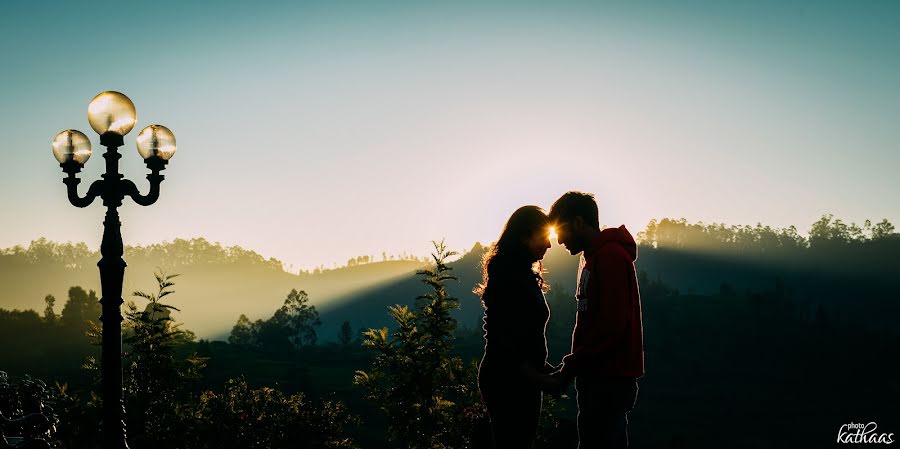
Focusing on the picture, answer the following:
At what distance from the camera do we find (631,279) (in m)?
5.77

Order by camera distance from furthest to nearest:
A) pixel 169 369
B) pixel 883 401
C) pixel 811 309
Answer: pixel 811 309
pixel 883 401
pixel 169 369

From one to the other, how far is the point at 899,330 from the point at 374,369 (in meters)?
206

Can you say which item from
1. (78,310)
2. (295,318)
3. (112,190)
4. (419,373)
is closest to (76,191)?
(112,190)

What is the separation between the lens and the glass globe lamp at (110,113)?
26.5 feet

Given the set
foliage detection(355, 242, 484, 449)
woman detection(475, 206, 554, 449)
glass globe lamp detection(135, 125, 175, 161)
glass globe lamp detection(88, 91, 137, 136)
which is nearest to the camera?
woman detection(475, 206, 554, 449)

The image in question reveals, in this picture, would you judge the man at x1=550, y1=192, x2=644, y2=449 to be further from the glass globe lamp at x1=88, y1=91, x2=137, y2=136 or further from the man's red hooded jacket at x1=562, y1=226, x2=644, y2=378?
the glass globe lamp at x1=88, y1=91, x2=137, y2=136

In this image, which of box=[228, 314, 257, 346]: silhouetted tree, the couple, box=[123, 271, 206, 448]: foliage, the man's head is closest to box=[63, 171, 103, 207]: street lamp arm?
the couple

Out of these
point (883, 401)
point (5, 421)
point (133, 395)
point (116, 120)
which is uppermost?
point (116, 120)

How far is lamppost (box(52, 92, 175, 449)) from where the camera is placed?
771 cm

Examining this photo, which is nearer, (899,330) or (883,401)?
(883,401)

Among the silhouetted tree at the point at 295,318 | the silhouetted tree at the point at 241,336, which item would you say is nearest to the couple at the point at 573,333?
the silhouetted tree at the point at 241,336

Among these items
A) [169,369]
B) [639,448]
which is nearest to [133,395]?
[169,369]

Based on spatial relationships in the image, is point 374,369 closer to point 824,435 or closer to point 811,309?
point 824,435

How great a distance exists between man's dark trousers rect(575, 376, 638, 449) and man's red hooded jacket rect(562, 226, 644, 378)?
98 millimetres
